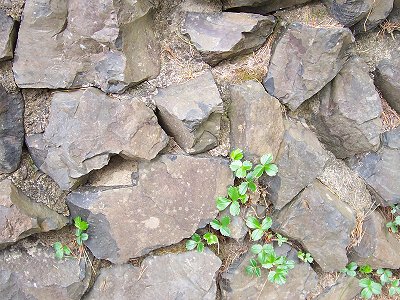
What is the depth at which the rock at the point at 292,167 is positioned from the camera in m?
2.02

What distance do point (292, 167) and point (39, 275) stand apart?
46.3 inches

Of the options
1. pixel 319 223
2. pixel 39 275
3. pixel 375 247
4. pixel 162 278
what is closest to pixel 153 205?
pixel 162 278

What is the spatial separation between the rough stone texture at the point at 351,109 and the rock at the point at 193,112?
21.5 inches

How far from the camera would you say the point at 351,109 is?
6.79ft

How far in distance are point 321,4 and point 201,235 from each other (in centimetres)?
118

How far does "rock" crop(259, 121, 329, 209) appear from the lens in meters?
2.02

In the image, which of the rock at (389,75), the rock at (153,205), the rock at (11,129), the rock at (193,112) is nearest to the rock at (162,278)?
the rock at (153,205)

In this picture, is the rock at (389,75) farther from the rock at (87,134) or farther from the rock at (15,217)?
the rock at (15,217)

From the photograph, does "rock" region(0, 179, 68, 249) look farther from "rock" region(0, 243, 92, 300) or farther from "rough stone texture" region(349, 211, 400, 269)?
"rough stone texture" region(349, 211, 400, 269)

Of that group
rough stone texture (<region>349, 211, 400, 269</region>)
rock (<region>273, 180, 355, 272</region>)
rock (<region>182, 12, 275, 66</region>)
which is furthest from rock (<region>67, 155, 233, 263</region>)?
rough stone texture (<region>349, 211, 400, 269</region>)

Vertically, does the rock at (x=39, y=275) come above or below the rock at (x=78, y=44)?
below

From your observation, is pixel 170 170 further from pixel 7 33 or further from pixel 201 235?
pixel 7 33

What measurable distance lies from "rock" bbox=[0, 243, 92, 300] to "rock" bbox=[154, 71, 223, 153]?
687mm

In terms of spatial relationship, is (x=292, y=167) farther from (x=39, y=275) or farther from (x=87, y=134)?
(x=39, y=275)
